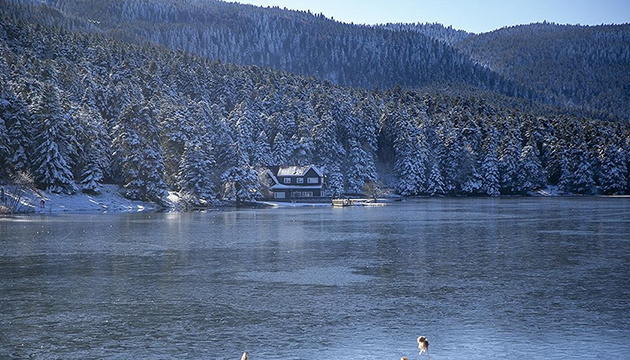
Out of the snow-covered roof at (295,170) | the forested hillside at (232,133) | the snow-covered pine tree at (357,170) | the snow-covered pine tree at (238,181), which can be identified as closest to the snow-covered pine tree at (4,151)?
the forested hillside at (232,133)

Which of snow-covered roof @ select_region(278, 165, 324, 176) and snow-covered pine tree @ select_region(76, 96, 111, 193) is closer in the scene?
snow-covered pine tree @ select_region(76, 96, 111, 193)

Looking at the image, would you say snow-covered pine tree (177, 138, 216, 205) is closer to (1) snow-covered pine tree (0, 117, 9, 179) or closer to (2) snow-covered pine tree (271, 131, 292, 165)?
(1) snow-covered pine tree (0, 117, 9, 179)

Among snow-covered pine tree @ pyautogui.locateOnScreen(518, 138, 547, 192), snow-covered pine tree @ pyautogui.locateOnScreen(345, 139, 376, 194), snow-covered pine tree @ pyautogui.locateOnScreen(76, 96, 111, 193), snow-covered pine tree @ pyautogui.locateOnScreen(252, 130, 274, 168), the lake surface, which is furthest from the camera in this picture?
snow-covered pine tree @ pyautogui.locateOnScreen(518, 138, 547, 192)

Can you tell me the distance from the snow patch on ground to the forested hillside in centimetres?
139

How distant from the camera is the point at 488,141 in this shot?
152m

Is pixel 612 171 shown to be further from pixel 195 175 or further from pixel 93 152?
pixel 93 152

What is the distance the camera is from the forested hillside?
8788 centimetres

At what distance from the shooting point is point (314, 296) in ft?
86.0

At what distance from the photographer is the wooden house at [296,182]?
424 ft

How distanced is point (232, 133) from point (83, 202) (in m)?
45.4

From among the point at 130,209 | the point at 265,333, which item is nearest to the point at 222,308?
the point at 265,333

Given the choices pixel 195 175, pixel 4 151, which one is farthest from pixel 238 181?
pixel 4 151

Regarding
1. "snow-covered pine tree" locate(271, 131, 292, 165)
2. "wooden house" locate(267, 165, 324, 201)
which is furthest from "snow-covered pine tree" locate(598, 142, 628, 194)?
"snow-covered pine tree" locate(271, 131, 292, 165)

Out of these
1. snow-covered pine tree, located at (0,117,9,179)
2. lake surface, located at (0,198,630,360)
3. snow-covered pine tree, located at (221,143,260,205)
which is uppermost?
snow-covered pine tree, located at (0,117,9,179)
